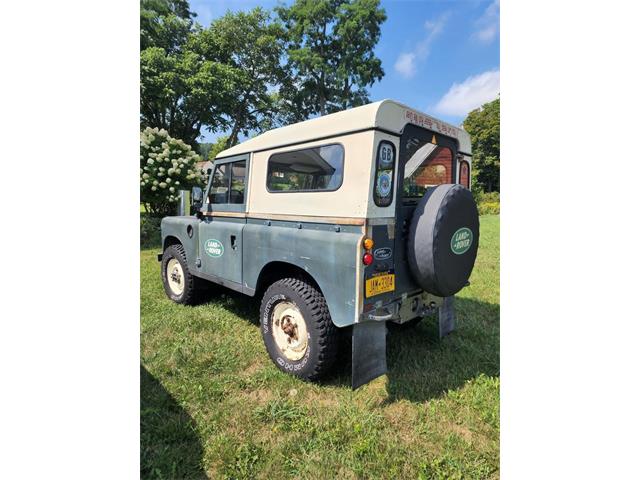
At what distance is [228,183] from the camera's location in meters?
3.92

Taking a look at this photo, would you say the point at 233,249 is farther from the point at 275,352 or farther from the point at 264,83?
the point at 264,83

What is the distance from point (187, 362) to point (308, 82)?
48.8 ft

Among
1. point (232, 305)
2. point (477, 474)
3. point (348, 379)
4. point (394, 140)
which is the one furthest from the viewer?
point (232, 305)

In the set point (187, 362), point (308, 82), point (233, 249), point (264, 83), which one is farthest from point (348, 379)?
point (264, 83)

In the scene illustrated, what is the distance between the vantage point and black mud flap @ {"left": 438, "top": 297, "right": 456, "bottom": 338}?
3.39 meters

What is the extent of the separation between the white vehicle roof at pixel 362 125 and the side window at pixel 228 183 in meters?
0.43

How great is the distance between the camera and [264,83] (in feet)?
61.1

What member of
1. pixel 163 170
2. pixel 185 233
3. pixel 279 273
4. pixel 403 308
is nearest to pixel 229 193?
pixel 185 233

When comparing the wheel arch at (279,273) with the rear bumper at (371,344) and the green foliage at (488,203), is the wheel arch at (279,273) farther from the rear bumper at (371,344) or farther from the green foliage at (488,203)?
the green foliage at (488,203)

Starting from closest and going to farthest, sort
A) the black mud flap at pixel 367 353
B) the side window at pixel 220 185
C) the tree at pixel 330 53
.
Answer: the black mud flap at pixel 367 353
the side window at pixel 220 185
the tree at pixel 330 53

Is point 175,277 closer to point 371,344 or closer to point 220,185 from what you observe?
point 220,185

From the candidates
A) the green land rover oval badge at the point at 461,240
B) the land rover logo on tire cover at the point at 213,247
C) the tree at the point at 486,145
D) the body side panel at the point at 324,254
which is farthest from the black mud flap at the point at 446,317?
the tree at the point at 486,145

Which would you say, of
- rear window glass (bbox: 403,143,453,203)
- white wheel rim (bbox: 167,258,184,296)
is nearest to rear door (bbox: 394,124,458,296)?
rear window glass (bbox: 403,143,453,203)

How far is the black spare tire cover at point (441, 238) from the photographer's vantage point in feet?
8.27
